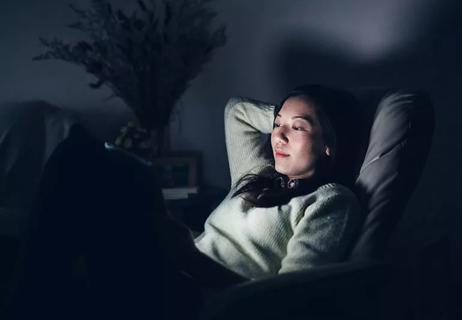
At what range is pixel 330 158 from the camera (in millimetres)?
1523

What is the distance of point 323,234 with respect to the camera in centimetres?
134

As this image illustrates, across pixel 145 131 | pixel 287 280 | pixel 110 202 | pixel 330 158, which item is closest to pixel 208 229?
pixel 330 158

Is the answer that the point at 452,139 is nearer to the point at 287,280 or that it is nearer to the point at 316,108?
the point at 316,108

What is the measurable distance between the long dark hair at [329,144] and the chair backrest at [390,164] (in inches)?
2.0

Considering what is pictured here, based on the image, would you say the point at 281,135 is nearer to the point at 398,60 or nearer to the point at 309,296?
the point at 309,296

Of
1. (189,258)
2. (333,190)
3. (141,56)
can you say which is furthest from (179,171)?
(189,258)

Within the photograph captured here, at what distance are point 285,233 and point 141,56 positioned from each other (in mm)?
1120

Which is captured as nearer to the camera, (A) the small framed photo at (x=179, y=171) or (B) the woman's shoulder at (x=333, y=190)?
(B) the woman's shoulder at (x=333, y=190)

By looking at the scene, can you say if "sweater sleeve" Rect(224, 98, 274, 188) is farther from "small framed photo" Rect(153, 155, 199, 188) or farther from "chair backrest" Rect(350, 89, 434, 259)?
"small framed photo" Rect(153, 155, 199, 188)

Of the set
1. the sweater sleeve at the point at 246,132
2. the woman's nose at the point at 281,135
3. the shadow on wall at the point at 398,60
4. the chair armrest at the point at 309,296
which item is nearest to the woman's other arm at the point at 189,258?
the chair armrest at the point at 309,296

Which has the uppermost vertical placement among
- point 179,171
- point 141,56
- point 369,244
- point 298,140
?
Answer: point 141,56

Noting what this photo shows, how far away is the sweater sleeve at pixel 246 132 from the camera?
183 centimetres

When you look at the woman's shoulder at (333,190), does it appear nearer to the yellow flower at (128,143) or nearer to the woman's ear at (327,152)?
the woman's ear at (327,152)

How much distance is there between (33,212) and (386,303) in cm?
97
